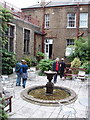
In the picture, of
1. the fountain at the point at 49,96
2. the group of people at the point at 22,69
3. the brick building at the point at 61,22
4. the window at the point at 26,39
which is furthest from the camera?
the brick building at the point at 61,22

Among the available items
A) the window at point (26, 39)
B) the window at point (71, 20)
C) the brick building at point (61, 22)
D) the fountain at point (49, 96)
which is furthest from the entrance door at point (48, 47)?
the fountain at point (49, 96)

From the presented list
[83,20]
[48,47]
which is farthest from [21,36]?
[83,20]

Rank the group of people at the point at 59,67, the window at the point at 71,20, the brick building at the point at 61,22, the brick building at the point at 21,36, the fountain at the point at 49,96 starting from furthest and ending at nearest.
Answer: the window at the point at 71,20 < the brick building at the point at 61,22 < the brick building at the point at 21,36 < the group of people at the point at 59,67 < the fountain at the point at 49,96

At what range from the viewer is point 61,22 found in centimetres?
1952

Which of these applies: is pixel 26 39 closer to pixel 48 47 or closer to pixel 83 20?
pixel 48 47

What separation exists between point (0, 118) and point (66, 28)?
16984mm

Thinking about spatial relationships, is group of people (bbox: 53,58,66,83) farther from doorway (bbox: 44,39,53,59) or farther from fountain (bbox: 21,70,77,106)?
doorway (bbox: 44,39,53,59)

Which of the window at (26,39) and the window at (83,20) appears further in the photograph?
the window at (83,20)

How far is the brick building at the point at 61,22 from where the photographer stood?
62.7 ft

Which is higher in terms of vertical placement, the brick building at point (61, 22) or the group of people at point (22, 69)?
the brick building at point (61, 22)

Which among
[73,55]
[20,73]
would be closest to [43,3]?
[73,55]

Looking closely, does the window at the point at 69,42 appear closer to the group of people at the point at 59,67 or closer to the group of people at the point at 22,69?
the group of people at the point at 59,67

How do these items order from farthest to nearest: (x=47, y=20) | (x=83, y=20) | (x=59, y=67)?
(x=47, y=20) → (x=83, y=20) → (x=59, y=67)

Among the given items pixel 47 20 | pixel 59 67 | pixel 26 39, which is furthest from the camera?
pixel 47 20
